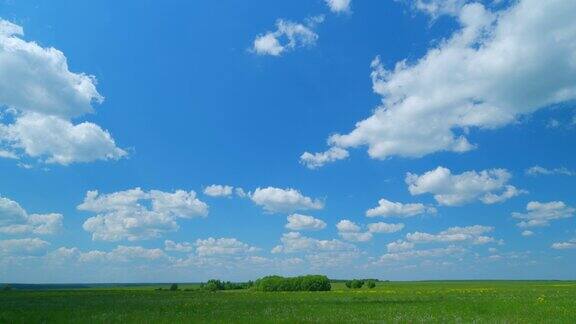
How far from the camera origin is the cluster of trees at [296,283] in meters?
93.6

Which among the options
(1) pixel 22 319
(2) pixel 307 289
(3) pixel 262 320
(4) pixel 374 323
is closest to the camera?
(4) pixel 374 323

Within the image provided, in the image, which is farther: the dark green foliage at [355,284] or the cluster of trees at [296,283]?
the dark green foliage at [355,284]

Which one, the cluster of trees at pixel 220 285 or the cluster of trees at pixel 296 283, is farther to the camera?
the cluster of trees at pixel 220 285

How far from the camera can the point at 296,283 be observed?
315 ft

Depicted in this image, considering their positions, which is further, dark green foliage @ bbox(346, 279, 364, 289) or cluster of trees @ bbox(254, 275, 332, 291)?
dark green foliage @ bbox(346, 279, 364, 289)

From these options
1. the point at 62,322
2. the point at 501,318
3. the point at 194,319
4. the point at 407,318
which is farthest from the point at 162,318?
the point at 501,318

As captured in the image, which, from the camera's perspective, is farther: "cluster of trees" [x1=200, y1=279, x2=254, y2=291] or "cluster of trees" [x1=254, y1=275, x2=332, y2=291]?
"cluster of trees" [x1=200, y1=279, x2=254, y2=291]

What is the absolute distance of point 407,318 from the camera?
969 inches

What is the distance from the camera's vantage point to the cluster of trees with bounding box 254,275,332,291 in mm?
93631

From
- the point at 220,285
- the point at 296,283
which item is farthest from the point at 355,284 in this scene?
the point at 220,285

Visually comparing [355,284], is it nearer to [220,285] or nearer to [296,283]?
[296,283]

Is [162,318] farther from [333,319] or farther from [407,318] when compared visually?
[407,318]

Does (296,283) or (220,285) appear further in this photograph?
(220,285)

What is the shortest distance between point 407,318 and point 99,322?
1515 centimetres
